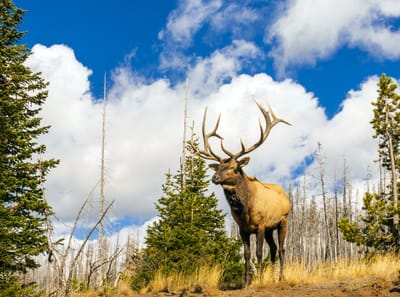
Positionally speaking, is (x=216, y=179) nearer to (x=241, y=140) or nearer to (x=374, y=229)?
(x=241, y=140)

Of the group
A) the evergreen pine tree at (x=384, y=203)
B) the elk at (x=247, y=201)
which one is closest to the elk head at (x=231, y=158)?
the elk at (x=247, y=201)

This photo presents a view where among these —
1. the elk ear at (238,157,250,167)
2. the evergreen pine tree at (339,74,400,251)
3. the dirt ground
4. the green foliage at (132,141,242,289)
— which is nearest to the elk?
the elk ear at (238,157,250,167)

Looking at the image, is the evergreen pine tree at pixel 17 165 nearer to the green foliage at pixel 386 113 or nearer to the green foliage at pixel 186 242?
the green foliage at pixel 186 242

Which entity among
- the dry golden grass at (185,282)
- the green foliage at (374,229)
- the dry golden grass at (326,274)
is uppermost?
the green foliage at (374,229)

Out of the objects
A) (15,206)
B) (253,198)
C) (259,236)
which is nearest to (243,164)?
(253,198)

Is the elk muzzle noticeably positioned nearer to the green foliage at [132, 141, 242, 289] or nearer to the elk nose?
the elk nose

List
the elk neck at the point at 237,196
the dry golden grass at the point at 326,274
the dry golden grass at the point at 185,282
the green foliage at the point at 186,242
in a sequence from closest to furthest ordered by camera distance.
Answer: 1. the dry golden grass at the point at 326,274
2. the elk neck at the point at 237,196
3. the dry golden grass at the point at 185,282
4. the green foliage at the point at 186,242

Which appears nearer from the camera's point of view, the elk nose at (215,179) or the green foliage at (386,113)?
the elk nose at (215,179)

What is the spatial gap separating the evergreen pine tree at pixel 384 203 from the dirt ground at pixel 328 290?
1044 cm

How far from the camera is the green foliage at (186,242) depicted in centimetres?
1498

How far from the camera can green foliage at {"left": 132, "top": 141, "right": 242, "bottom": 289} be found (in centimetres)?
1498

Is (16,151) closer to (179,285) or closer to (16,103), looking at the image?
(16,103)

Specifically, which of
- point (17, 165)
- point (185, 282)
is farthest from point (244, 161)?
point (17, 165)

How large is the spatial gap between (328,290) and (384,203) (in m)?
13.1
